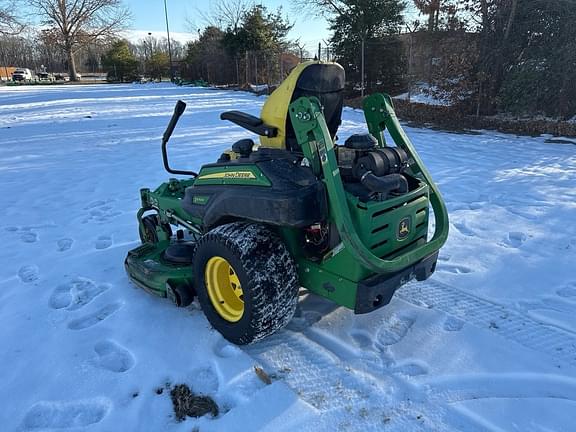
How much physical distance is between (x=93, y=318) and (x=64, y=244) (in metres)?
1.50

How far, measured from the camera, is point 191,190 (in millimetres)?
2965

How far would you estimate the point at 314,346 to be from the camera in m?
2.55

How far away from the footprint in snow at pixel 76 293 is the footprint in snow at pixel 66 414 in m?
0.97

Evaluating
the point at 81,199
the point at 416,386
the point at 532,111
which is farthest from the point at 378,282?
the point at 532,111

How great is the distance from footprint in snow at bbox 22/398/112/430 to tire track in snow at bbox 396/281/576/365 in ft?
6.40

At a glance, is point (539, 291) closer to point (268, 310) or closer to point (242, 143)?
point (268, 310)

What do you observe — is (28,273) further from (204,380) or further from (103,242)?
(204,380)

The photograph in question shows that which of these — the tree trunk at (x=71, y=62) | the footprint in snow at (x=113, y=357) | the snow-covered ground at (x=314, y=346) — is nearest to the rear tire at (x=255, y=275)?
the snow-covered ground at (x=314, y=346)

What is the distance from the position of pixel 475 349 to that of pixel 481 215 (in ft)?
8.05

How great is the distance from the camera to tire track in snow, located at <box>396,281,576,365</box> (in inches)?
99.3

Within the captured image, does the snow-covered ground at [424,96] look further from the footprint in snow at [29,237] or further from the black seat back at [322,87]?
the footprint in snow at [29,237]

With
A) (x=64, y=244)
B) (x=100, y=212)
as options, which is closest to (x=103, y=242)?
(x=64, y=244)

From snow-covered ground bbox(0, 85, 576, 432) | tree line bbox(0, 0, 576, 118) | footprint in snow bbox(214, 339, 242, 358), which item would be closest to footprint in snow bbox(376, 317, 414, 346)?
snow-covered ground bbox(0, 85, 576, 432)

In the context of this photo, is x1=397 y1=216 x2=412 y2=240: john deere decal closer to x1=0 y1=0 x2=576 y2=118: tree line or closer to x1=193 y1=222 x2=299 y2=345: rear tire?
x1=193 y1=222 x2=299 y2=345: rear tire
